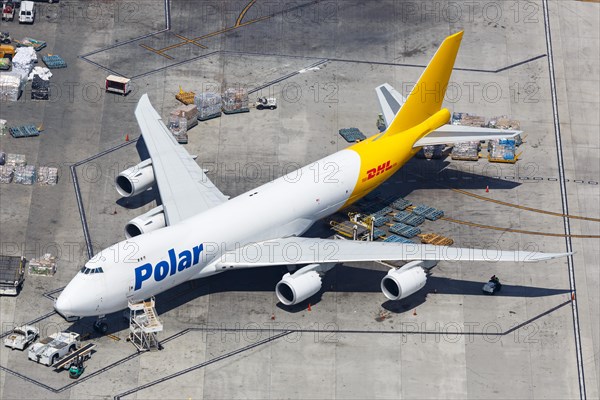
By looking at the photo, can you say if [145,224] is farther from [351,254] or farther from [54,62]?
[54,62]

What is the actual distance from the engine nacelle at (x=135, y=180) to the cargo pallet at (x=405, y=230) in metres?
19.8

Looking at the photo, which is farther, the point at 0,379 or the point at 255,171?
the point at 255,171

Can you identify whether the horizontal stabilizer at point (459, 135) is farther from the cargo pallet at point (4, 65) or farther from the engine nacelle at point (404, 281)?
the cargo pallet at point (4, 65)

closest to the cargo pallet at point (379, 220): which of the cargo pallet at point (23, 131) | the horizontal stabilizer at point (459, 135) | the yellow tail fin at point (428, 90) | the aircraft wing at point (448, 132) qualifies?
the horizontal stabilizer at point (459, 135)

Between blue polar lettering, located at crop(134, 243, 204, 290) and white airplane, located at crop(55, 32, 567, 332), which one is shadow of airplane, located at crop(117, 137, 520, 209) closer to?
white airplane, located at crop(55, 32, 567, 332)

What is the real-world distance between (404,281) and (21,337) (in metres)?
27.5

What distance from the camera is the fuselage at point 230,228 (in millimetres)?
86812

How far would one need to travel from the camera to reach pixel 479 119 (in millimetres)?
115375

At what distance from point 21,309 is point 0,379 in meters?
7.04

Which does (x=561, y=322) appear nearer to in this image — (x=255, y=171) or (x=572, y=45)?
(x=255, y=171)

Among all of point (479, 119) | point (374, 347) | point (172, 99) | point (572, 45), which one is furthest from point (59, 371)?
point (572, 45)

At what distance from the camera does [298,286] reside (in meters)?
91.8

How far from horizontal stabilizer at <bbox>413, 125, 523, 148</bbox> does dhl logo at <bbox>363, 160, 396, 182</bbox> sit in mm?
3352

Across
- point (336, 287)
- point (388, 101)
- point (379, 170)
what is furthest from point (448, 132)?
point (336, 287)
